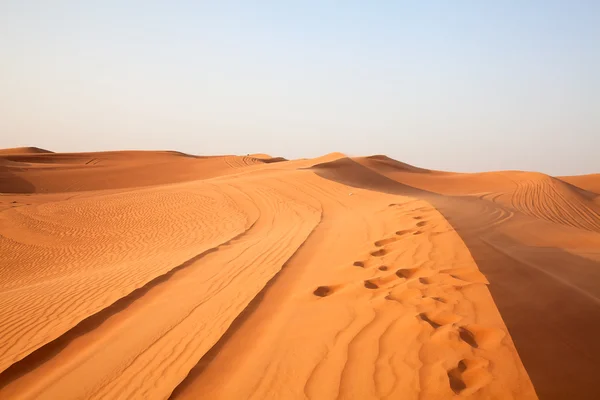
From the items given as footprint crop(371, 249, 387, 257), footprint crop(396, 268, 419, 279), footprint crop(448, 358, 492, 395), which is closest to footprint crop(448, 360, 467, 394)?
footprint crop(448, 358, 492, 395)

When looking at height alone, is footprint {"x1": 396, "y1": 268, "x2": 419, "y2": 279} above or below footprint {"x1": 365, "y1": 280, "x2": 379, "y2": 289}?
above

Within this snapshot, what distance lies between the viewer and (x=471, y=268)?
5.11m

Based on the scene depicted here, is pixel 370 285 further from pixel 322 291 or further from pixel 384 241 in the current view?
pixel 384 241

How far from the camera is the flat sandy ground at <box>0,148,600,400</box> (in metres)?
3.22

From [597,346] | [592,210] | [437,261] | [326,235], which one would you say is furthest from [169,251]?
[592,210]

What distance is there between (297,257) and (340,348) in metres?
3.55

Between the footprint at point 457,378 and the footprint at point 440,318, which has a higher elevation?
the footprint at point 440,318

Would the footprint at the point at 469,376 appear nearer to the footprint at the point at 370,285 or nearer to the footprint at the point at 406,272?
the footprint at the point at 370,285

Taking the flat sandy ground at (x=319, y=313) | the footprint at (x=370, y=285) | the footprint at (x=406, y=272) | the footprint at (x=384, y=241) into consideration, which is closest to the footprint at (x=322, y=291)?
the flat sandy ground at (x=319, y=313)

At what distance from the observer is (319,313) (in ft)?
14.8

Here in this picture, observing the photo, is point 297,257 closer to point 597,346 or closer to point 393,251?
point 393,251

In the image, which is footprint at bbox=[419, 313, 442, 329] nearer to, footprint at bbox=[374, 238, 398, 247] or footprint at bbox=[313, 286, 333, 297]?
footprint at bbox=[313, 286, 333, 297]

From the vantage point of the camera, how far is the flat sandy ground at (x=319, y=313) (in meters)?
3.22

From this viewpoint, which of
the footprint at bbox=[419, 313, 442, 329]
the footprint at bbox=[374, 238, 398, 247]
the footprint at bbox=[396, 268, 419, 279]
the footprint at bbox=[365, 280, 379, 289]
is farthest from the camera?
the footprint at bbox=[374, 238, 398, 247]
